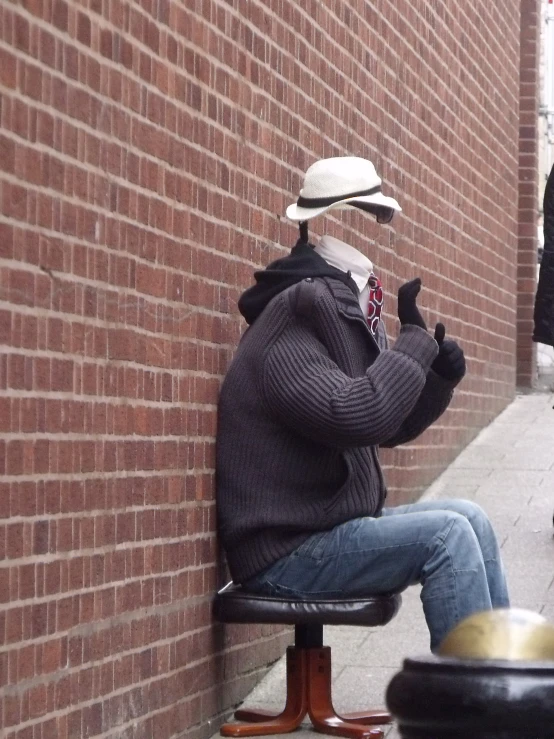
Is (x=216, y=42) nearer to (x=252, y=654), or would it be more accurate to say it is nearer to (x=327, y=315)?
(x=327, y=315)

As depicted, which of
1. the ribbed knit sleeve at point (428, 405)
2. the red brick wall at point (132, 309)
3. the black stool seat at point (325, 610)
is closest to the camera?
the red brick wall at point (132, 309)

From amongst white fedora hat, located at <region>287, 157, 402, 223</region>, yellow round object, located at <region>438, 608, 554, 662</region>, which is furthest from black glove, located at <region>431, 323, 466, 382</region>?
yellow round object, located at <region>438, 608, 554, 662</region>

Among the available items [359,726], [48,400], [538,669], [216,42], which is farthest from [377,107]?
[538,669]

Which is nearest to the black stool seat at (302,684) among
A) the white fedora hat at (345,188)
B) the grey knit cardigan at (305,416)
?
the grey knit cardigan at (305,416)

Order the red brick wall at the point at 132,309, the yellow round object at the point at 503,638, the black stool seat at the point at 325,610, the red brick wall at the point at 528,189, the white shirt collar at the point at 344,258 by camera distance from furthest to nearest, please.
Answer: the red brick wall at the point at 528,189 < the white shirt collar at the point at 344,258 < the black stool seat at the point at 325,610 < the red brick wall at the point at 132,309 < the yellow round object at the point at 503,638

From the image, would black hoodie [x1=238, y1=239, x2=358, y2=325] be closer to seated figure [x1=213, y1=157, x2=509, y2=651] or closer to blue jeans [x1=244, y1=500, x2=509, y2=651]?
seated figure [x1=213, y1=157, x2=509, y2=651]

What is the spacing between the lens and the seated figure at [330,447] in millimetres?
4539

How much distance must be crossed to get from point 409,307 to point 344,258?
316 millimetres

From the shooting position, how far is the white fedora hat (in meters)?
4.98

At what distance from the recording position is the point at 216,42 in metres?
5.11

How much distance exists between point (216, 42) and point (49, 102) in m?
1.41

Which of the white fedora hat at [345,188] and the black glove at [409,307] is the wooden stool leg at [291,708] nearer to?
the black glove at [409,307]

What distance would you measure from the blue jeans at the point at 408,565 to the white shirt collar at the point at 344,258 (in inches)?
31.6

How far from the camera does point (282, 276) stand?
488cm
